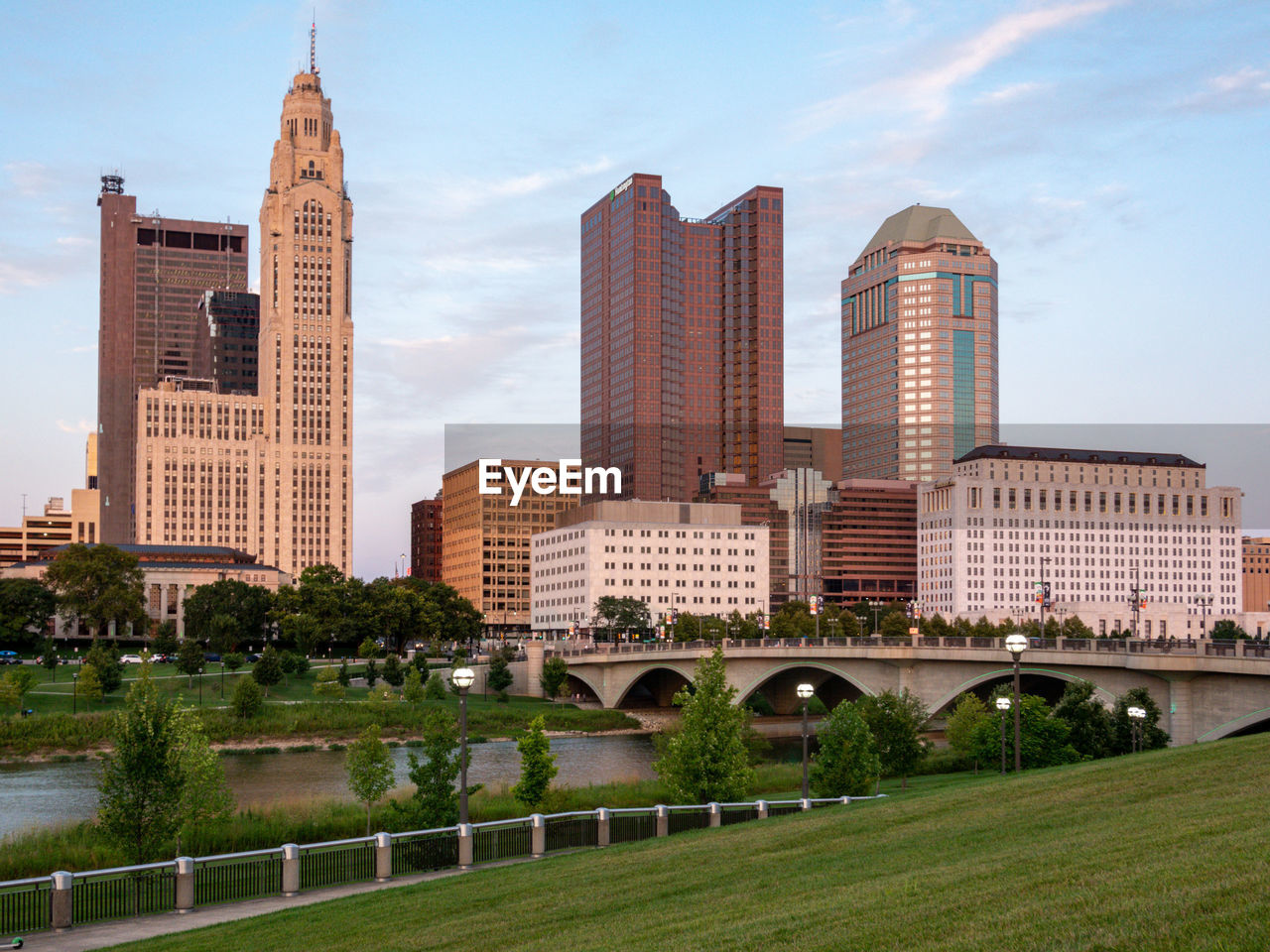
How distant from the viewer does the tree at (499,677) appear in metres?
130

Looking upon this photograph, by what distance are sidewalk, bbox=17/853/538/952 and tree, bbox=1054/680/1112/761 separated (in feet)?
125

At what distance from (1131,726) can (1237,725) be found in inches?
202

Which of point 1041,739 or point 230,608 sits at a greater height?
point 230,608

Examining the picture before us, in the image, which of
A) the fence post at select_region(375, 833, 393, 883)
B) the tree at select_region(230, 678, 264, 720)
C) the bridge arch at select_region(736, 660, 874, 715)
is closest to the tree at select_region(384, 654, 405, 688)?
the tree at select_region(230, 678, 264, 720)

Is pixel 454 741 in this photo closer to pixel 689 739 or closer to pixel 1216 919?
pixel 689 739

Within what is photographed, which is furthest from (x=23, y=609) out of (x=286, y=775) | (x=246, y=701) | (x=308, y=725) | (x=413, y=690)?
(x=286, y=775)

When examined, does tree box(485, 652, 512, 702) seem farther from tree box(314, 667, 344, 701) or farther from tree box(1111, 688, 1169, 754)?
tree box(1111, 688, 1169, 754)

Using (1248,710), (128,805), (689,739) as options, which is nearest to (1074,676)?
(1248,710)

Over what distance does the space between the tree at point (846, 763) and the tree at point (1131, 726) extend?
45.8 feet

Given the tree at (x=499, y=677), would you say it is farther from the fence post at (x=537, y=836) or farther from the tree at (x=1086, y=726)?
the fence post at (x=537, y=836)

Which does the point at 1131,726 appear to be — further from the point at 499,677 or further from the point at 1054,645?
the point at 499,677

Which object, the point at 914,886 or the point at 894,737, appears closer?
the point at 914,886

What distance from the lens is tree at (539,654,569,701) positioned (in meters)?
133

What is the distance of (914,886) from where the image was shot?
→ 756 inches
